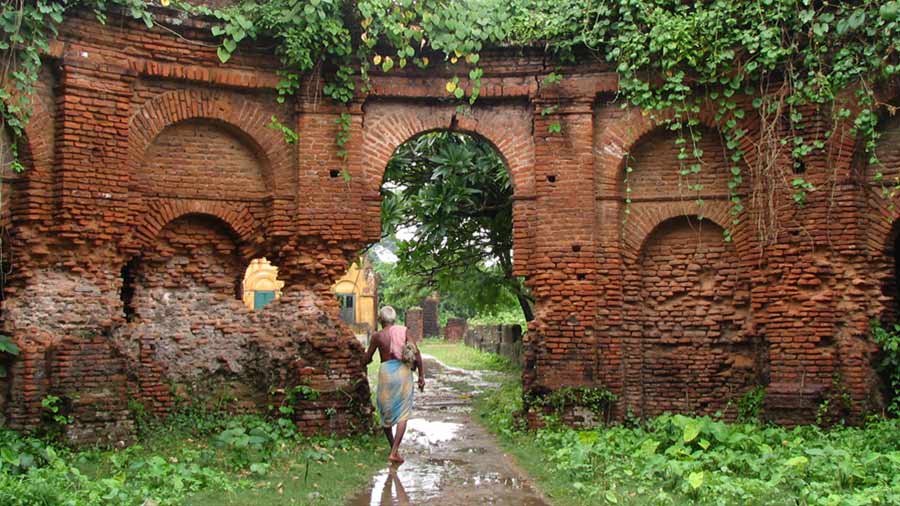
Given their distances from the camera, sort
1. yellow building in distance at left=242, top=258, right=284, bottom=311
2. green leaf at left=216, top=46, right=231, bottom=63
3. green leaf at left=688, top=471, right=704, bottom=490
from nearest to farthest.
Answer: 1. green leaf at left=688, top=471, right=704, bottom=490
2. green leaf at left=216, top=46, right=231, bottom=63
3. yellow building in distance at left=242, top=258, right=284, bottom=311

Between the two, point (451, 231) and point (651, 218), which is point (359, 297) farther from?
point (651, 218)

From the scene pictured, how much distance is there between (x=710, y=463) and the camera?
816 cm

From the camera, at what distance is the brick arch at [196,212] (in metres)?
10.3

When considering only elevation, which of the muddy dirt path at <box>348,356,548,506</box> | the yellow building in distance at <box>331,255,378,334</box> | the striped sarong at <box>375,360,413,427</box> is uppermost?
the yellow building in distance at <box>331,255,378,334</box>

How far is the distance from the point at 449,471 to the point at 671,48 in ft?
18.2

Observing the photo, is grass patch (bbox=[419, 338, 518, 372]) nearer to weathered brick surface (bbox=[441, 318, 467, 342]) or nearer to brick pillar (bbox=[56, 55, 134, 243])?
weathered brick surface (bbox=[441, 318, 467, 342])

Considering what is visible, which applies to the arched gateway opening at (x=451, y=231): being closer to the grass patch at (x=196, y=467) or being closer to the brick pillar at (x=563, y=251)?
the brick pillar at (x=563, y=251)

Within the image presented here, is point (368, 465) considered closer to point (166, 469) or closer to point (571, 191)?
point (166, 469)

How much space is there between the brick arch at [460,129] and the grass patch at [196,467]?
346cm

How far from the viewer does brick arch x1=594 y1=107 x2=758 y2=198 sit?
1109 cm

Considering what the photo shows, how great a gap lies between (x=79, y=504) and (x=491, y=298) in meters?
11.7

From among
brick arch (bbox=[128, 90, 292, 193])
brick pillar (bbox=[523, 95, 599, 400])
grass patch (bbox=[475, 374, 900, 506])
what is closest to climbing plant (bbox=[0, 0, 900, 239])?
brick arch (bbox=[128, 90, 292, 193])

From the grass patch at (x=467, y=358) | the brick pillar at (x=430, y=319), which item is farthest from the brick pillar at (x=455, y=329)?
the brick pillar at (x=430, y=319)

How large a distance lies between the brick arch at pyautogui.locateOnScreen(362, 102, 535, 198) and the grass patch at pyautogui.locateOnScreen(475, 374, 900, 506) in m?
3.27
